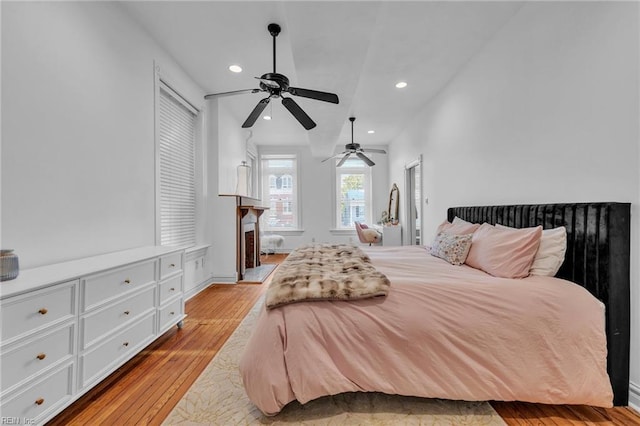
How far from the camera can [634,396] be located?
1518 millimetres

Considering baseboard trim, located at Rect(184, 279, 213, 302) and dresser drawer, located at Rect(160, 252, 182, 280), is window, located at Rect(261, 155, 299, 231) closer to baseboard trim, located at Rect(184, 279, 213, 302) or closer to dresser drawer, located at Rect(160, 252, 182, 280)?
baseboard trim, located at Rect(184, 279, 213, 302)

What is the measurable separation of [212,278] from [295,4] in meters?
3.69

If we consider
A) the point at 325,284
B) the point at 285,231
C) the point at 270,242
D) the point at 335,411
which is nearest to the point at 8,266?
the point at 325,284

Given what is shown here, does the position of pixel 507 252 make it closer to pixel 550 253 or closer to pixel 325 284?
pixel 550 253

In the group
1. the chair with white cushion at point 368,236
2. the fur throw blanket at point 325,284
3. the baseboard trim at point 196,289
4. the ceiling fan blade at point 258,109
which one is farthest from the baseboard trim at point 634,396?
the chair with white cushion at point 368,236

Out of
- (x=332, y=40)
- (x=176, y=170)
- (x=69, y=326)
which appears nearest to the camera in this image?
(x=69, y=326)

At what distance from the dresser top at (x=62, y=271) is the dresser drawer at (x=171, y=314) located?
49 cm

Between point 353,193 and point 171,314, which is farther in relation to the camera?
point 353,193

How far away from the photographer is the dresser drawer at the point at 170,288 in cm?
223

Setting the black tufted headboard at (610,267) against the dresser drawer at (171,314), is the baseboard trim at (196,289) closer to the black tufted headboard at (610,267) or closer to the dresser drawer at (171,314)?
the dresser drawer at (171,314)

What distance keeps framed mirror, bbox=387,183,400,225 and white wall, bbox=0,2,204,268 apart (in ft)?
15.8

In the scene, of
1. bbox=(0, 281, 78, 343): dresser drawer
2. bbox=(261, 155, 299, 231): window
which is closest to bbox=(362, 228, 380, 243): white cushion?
bbox=(261, 155, 299, 231): window

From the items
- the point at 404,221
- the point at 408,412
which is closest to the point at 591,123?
the point at 408,412

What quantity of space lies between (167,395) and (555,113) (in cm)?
324
